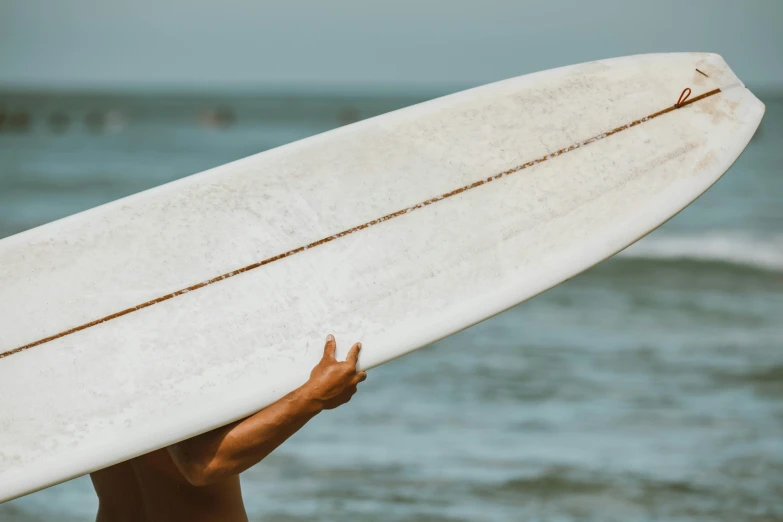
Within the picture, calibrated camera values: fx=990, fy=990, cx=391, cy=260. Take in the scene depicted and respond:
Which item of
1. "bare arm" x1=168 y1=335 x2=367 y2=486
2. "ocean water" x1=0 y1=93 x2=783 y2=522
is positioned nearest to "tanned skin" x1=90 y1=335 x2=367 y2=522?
"bare arm" x1=168 y1=335 x2=367 y2=486

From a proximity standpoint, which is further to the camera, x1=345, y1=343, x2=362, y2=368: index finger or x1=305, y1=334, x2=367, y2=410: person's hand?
x1=345, y1=343, x2=362, y2=368: index finger

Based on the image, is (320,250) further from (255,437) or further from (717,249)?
(717,249)

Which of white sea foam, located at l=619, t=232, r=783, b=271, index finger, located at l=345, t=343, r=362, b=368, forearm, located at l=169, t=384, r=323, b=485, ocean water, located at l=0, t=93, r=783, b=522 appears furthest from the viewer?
white sea foam, located at l=619, t=232, r=783, b=271

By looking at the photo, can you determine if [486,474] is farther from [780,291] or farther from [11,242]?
[780,291]

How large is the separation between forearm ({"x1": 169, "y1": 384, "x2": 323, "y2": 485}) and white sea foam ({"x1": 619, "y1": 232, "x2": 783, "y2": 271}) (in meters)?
8.80

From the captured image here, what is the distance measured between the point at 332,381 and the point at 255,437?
0.20 m

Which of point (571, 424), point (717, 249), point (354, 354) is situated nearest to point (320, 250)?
point (354, 354)

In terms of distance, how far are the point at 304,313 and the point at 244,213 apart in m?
0.31

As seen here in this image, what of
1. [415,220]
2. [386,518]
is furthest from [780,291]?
[415,220]

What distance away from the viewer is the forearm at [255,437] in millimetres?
2078

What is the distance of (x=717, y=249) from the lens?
37.5ft

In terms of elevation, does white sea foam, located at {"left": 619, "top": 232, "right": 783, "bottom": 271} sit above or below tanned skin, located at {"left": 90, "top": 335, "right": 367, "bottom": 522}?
above

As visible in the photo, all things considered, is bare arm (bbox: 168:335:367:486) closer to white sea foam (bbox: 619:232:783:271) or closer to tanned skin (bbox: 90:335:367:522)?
tanned skin (bbox: 90:335:367:522)

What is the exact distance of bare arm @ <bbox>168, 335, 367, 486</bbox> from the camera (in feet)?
6.82
